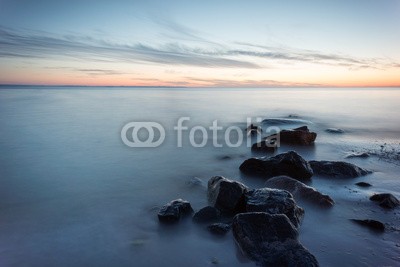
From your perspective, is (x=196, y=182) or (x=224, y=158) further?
(x=224, y=158)

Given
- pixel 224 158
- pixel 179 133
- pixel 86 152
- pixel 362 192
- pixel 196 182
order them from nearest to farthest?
1. pixel 362 192
2. pixel 196 182
3. pixel 224 158
4. pixel 86 152
5. pixel 179 133

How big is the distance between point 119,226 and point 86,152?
8.48 m

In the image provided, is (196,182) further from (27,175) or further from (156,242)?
(27,175)

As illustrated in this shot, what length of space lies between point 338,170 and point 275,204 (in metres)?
4.57

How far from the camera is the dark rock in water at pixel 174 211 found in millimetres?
6906

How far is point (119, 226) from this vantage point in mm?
6871

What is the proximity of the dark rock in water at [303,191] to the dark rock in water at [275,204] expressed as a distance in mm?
1019

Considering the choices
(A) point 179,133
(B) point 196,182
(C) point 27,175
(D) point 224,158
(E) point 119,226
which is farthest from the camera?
(A) point 179,133

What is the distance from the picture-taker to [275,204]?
21.6 ft

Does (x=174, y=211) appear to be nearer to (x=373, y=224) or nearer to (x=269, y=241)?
(x=269, y=241)

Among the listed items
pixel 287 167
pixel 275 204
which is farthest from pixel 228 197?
pixel 287 167

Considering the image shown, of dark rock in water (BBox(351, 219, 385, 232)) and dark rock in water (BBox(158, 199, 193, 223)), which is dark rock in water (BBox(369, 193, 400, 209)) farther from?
dark rock in water (BBox(158, 199, 193, 223))

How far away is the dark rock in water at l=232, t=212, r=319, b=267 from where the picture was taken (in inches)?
203

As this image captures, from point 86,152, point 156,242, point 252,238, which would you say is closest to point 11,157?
point 86,152
